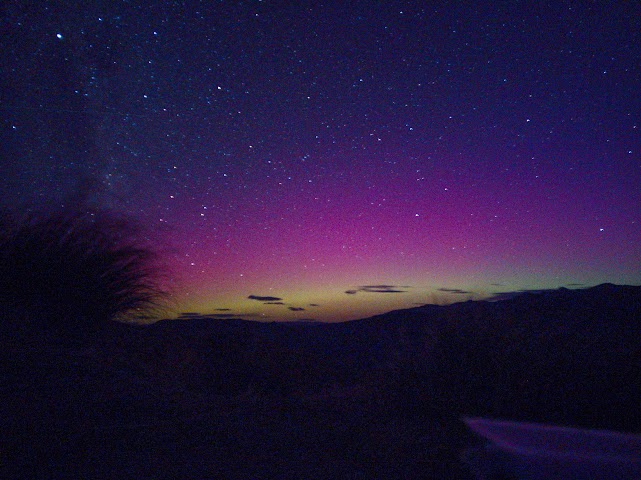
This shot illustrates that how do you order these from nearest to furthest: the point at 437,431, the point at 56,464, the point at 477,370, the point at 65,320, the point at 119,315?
1. the point at 56,464
2. the point at 437,431
3. the point at 477,370
4. the point at 65,320
5. the point at 119,315

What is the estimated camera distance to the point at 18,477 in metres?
3.07

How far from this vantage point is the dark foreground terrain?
3.67 meters

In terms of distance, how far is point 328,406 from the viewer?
582 centimetres

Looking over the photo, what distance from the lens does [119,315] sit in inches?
294

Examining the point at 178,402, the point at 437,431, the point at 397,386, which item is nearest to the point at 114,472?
the point at 178,402

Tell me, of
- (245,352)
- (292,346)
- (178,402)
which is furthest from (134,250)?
(292,346)

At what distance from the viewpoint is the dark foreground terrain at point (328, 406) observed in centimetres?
367

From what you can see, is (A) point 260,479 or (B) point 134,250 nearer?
(A) point 260,479

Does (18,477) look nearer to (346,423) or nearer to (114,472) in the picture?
(114,472)

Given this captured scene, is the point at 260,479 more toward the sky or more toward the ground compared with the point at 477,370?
more toward the ground

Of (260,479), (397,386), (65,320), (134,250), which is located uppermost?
(134,250)

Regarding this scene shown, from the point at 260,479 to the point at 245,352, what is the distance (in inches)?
426

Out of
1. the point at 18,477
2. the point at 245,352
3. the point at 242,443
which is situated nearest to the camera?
the point at 18,477

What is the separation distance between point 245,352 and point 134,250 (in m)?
7.22
